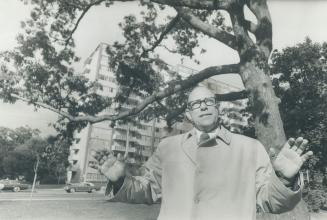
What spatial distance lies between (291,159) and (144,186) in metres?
1.02

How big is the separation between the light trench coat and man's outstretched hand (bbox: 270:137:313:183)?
86 mm

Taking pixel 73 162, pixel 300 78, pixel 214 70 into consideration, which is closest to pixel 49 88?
pixel 214 70

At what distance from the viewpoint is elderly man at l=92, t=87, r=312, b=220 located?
211cm

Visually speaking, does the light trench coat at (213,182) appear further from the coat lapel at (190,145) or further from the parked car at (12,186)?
the parked car at (12,186)

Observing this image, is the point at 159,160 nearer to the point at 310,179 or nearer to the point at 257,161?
the point at 257,161

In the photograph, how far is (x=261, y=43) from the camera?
7.46 m

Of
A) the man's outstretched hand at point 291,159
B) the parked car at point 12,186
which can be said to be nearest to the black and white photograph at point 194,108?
the man's outstretched hand at point 291,159

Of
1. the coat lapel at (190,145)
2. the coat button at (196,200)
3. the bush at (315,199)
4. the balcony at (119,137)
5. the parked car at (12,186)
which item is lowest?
the parked car at (12,186)

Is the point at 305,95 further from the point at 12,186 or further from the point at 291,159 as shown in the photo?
the point at 12,186

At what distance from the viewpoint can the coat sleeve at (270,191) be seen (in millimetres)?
1955

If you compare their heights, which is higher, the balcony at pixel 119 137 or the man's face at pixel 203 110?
the balcony at pixel 119 137

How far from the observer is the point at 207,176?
221 centimetres

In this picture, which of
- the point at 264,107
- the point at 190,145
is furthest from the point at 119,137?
the point at 190,145

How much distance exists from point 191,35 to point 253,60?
14.4ft
